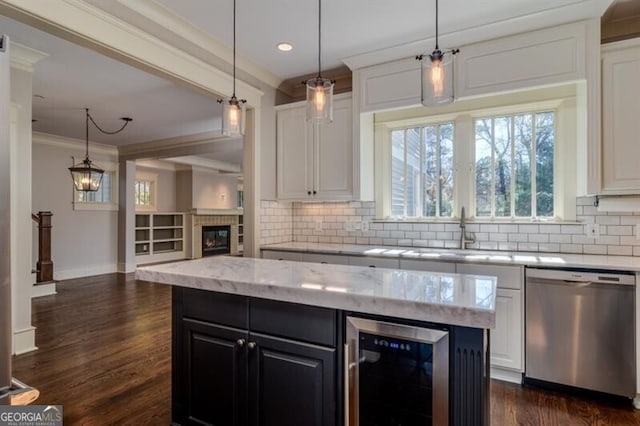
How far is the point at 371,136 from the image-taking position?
146 inches

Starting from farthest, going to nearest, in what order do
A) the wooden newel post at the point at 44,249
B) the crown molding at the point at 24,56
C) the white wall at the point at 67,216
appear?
1. the white wall at the point at 67,216
2. the wooden newel post at the point at 44,249
3. the crown molding at the point at 24,56

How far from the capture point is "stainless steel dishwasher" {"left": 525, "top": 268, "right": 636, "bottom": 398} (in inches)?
89.8

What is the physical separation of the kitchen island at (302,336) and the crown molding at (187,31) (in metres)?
1.83

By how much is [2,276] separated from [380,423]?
1.30 m

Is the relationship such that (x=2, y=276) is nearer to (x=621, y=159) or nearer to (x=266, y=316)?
(x=266, y=316)

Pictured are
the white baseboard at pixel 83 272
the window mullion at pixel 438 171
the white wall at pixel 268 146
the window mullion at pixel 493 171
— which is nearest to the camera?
the window mullion at pixel 493 171

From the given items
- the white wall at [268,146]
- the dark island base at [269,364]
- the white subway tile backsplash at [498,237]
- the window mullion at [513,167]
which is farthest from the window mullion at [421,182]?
the dark island base at [269,364]

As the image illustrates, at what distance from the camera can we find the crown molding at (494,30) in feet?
8.18

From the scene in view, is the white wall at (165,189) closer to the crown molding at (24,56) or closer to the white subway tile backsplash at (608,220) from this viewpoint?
the crown molding at (24,56)

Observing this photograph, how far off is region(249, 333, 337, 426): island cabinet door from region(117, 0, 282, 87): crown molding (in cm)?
233

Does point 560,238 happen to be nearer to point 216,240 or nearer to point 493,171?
point 493,171

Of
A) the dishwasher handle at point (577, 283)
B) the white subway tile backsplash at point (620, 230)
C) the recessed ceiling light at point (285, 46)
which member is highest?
the recessed ceiling light at point (285, 46)

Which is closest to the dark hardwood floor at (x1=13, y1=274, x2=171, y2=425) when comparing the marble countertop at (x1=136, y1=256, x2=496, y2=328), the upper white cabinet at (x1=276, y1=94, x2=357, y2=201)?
the marble countertop at (x1=136, y1=256, x2=496, y2=328)

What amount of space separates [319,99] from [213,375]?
1555 mm
